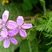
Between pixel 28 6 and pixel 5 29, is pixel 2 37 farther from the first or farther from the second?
pixel 28 6

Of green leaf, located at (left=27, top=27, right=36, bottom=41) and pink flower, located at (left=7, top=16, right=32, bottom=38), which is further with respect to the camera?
green leaf, located at (left=27, top=27, right=36, bottom=41)

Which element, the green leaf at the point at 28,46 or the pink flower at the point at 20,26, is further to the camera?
the green leaf at the point at 28,46

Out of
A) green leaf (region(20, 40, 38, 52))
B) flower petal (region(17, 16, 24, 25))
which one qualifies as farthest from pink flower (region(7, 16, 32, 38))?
green leaf (region(20, 40, 38, 52))

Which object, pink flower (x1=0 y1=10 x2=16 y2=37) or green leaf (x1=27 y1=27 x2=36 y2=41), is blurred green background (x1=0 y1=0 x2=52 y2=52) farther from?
pink flower (x1=0 y1=10 x2=16 y2=37)

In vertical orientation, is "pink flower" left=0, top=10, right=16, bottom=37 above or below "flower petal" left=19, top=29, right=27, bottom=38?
above

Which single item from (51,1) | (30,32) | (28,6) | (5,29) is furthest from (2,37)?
(51,1)

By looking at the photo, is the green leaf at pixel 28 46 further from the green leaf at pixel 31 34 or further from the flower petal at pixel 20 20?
the flower petal at pixel 20 20

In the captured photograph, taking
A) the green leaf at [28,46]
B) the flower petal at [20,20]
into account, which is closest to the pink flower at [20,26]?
the flower petal at [20,20]

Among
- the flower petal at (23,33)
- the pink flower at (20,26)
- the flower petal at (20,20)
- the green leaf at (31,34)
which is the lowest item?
the green leaf at (31,34)

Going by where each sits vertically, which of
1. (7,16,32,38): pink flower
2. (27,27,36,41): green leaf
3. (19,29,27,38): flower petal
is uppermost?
(7,16,32,38): pink flower

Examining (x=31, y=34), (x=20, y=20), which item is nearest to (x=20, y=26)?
(x=20, y=20)

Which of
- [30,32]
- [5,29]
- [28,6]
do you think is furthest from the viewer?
[28,6]
